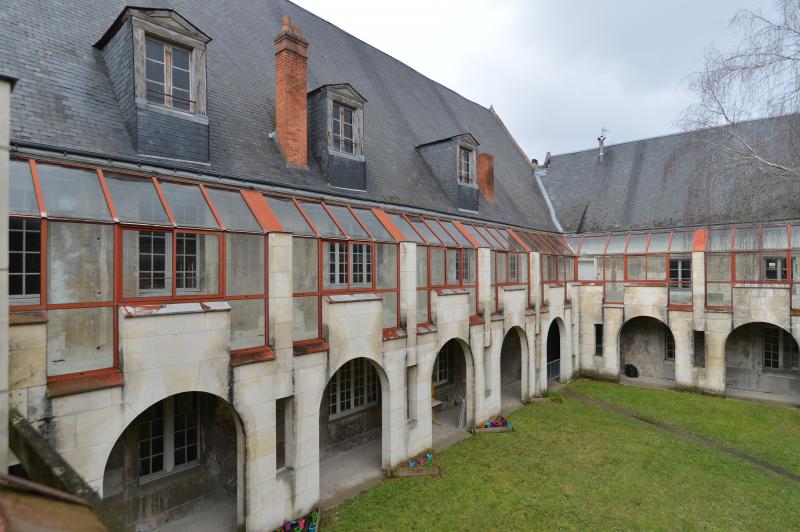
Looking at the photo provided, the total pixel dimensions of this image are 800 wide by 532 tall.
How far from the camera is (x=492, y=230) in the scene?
53.7ft

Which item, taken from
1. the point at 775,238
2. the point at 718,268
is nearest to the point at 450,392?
the point at 718,268

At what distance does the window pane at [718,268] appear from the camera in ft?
57.6

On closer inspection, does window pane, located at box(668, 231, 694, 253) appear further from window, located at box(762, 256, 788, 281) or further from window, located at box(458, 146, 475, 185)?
window, located at box(458, 146, 475, 185)

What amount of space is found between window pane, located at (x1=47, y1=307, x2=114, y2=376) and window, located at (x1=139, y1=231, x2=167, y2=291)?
1.34 meters

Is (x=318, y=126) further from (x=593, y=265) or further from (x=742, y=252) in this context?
(x=742, y=252)

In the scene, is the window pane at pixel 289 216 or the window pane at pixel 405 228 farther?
the window pane at pixel 405 228

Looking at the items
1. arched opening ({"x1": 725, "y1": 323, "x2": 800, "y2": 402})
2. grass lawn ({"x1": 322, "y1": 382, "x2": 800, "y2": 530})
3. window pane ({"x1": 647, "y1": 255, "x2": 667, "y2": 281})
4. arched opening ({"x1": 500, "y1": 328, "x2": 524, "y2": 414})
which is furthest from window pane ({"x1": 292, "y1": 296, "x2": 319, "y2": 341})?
arched opening ({"x1": 725, "y1": 323, "x2": 800, "y2": 402})

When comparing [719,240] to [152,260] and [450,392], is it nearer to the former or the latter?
[450,392]

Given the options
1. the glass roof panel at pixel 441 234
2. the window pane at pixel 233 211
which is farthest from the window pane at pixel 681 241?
the window pane at pixel 233 211

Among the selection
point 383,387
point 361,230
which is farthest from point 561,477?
point 361,230

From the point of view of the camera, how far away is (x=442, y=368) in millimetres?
15906

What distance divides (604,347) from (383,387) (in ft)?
45.3

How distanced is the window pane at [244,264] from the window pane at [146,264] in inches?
43.7

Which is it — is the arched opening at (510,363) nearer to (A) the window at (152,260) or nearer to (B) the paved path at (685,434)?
(B) the paved path at (685,434)
